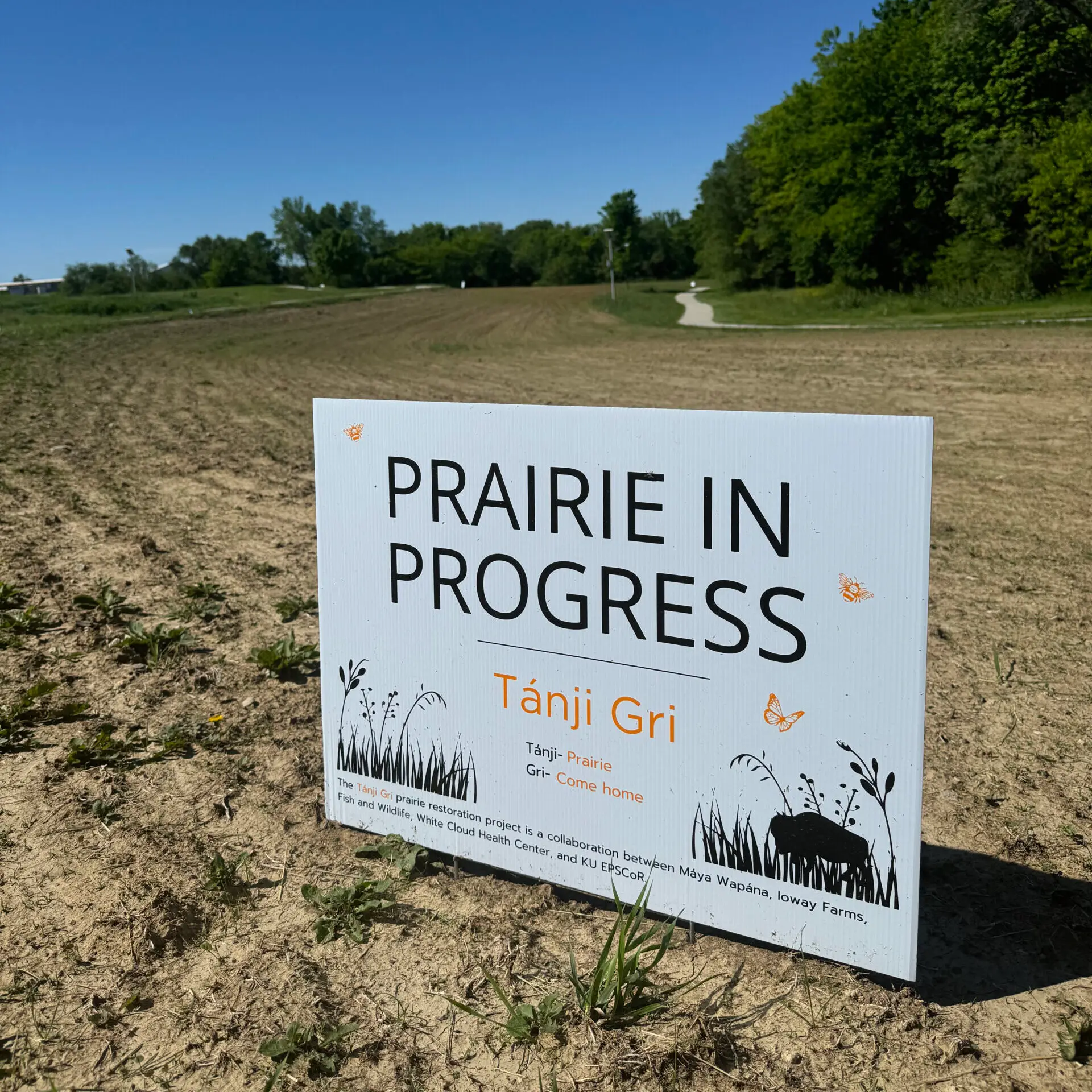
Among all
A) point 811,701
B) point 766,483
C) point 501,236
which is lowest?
point 811,701

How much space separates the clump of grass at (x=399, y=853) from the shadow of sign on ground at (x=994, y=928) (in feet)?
4.96

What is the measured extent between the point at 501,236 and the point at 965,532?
13920 centimetres

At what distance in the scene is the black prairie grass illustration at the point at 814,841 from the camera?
238cm

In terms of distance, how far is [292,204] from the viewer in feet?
404

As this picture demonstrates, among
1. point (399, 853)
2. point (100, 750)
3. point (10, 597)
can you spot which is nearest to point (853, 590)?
point (399, 853)

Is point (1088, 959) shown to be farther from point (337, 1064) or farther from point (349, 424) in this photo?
point (349, 424)

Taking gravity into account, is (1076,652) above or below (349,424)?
below

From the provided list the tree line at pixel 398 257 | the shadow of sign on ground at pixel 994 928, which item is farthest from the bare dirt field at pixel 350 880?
the tree line at pixel 398 257

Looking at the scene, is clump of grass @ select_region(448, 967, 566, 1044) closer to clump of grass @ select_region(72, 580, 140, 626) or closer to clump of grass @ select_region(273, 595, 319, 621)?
clump of grass @ select_region(273, 595, 319, 621)

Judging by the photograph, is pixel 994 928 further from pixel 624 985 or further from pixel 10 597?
pixel 10 597

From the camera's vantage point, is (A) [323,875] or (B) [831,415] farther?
(A) [323,875]

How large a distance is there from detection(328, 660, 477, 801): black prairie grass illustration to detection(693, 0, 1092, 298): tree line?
32.7 metres

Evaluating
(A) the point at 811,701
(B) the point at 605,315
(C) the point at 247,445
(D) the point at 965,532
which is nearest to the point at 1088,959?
(A) the point at 811,701

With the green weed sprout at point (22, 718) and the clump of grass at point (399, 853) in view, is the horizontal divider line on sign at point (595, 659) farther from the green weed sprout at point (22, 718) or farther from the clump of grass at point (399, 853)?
the green weed sprout at point (22, 718)
